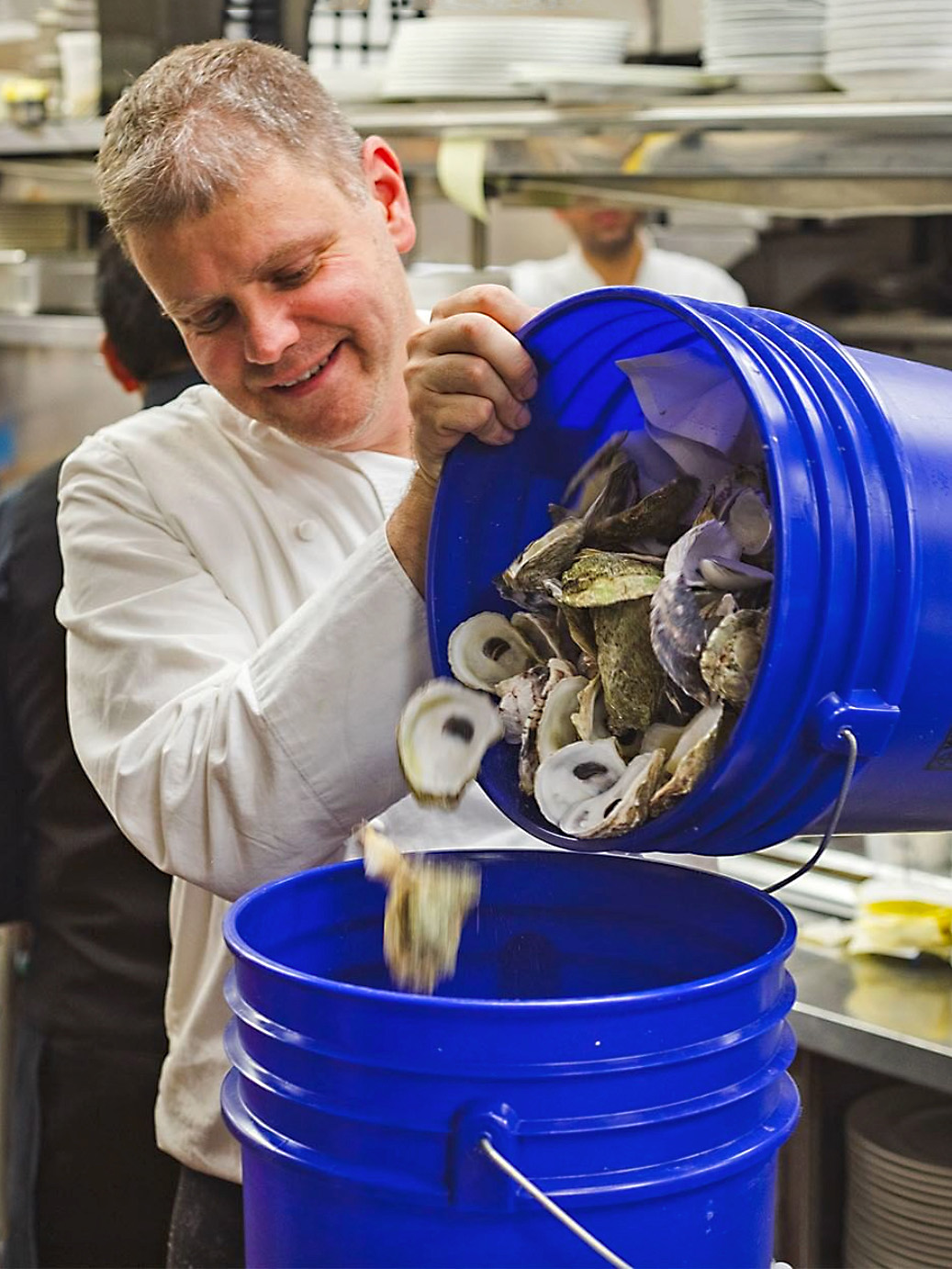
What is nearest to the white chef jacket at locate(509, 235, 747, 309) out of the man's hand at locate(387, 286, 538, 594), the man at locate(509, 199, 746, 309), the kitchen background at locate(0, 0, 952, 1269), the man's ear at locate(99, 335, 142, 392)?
the man at locate(509, 199, 746, 309)

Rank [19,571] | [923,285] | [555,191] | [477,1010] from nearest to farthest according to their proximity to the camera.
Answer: [477,1010] < [19,571] < [555,191] < [923,285]

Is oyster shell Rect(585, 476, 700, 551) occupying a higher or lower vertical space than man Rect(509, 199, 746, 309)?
higher

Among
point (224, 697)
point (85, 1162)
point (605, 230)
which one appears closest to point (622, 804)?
point (224, 697)

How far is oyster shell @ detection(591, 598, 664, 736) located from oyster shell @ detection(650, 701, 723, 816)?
2.7 inches

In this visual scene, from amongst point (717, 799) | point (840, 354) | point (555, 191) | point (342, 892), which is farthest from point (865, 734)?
point (555, 191)

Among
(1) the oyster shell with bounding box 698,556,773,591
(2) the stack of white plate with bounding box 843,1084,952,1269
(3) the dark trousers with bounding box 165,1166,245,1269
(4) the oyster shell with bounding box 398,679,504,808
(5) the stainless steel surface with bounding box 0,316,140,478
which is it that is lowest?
(2) the stack of white plate with bounding box 843,1084,952,1269

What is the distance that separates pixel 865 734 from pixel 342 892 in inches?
15.4

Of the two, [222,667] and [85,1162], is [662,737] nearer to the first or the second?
[222,667]

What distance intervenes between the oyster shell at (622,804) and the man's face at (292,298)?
57 centimetres

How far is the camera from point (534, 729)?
3.67 feet

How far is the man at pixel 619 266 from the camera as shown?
4.40 m

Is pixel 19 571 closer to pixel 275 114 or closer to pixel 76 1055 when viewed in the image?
pixel 76 1055

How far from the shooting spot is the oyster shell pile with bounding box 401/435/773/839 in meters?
1.01

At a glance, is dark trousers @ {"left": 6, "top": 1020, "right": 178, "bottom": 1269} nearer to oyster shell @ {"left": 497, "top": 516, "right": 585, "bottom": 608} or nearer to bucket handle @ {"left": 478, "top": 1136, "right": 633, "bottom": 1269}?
oyster shell @ {"left": 497, "top": 516, "right": 585, "bottom": 608}
